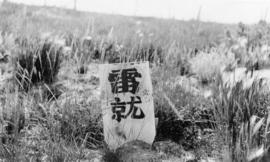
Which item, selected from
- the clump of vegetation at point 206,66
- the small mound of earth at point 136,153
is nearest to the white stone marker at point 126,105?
the small mound of earth at point 136,153

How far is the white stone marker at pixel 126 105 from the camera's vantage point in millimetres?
1766

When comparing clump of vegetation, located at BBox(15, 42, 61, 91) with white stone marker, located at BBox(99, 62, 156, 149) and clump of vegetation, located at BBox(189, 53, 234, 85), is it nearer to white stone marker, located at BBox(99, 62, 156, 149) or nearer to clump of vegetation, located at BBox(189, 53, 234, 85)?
white stone marker, located at BBox(99, 62, 156, 149)

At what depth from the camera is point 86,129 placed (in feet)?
6.14

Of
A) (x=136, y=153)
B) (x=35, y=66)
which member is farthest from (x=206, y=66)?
(x=136, y=153)

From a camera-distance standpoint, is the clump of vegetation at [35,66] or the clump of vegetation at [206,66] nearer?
the clump of vegetation at [35,66]

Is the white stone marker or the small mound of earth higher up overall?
the white stone marker

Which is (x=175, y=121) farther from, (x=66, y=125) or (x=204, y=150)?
(x=66, y=125)

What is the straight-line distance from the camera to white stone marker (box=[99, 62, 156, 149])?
1.77 metres

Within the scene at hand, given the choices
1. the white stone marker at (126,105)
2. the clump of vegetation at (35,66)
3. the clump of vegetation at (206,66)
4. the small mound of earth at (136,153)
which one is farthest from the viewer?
the clump of vegetation at (206,66)

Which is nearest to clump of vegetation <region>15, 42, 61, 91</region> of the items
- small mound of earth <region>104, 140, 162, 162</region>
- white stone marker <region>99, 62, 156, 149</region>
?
white stone marker <region>99, 62, 156, 149</region>

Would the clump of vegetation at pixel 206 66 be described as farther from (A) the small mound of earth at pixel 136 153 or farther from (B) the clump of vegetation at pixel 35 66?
(A) the small mound of earth at pixel 136 153

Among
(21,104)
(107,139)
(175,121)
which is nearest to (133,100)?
(107,139)

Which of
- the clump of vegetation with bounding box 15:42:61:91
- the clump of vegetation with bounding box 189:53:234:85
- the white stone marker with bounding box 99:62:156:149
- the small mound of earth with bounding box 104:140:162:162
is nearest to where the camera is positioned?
the small mound of earth with bounding box 104:140:162:162

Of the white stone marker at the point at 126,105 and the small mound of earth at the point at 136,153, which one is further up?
the white stone marker at the point at 126,105
